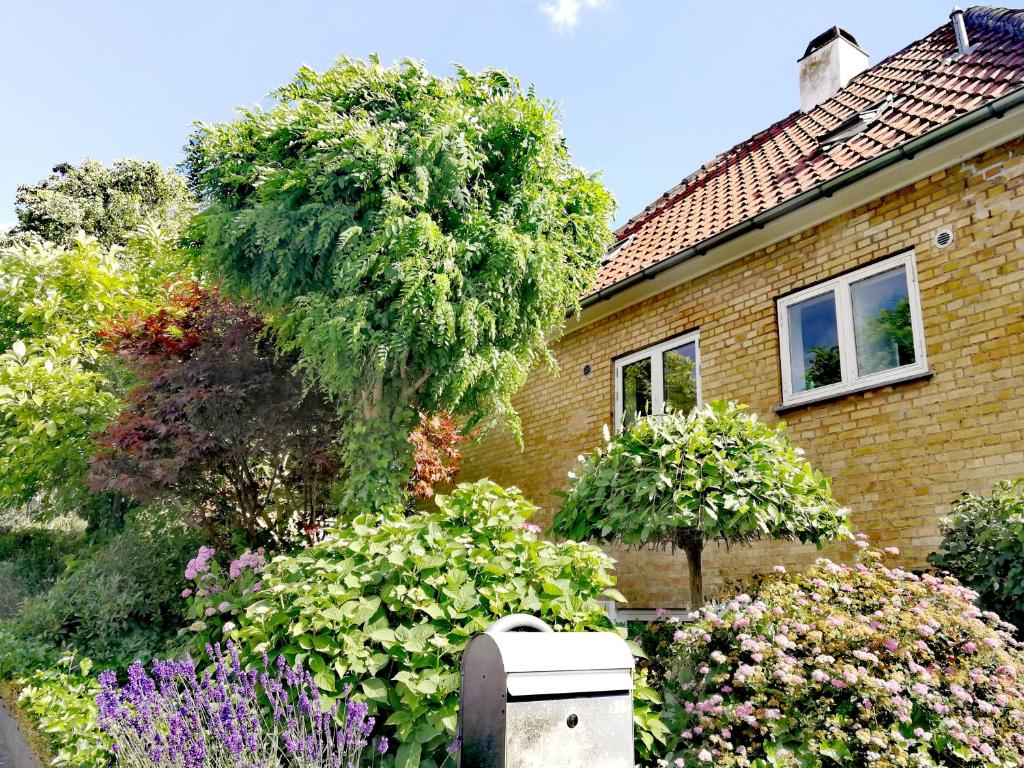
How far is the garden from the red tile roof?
1951 mm

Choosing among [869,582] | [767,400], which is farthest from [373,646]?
[767,400]

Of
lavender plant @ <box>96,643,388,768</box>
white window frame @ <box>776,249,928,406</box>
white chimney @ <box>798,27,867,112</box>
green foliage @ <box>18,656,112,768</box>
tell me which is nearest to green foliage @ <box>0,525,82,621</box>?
green foliage @ <box>18,656,112,768</box>

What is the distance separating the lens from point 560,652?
2.72m

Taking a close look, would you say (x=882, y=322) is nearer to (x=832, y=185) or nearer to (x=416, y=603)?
(x=832, y=185)

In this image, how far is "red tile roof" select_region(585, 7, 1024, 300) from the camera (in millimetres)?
6973

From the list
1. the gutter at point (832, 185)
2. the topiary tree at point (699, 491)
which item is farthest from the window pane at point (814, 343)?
the topiary tree at point (699, 491)

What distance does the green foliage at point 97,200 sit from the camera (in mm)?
24328

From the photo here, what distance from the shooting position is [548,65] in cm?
713

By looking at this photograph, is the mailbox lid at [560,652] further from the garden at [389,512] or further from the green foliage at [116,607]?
the green foliage at [116,607]

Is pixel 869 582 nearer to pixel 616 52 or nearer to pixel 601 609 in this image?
pixel 601 609

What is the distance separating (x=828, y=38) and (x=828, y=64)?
39 cm

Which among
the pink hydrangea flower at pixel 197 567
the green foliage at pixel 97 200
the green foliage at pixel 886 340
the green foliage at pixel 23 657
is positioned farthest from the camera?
the green foliage at pixel 97 200

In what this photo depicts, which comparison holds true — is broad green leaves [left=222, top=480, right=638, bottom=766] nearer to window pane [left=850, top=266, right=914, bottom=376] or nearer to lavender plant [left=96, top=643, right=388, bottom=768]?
lavender plant [left=96, top=643, right=388, bottom=768]

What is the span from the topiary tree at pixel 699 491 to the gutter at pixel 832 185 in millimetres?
2646
